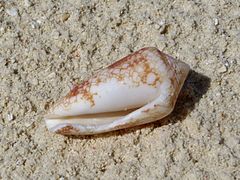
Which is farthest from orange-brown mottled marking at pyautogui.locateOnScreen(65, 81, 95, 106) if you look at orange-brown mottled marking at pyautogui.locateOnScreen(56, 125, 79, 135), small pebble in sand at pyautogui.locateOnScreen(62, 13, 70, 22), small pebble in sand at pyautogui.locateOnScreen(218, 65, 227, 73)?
small pebble in sand at pyautogui.locateOnScreen(218, 65, 227, 73)

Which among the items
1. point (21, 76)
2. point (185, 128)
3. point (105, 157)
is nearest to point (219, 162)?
point (185, 128)

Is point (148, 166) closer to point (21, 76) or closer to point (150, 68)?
point (150, 68)

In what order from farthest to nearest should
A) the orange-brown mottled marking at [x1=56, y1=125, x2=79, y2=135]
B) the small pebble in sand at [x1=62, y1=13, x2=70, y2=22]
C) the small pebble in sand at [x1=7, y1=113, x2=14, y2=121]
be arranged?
the small pebble in sand at [x1=62, y1=13, x2=70, y2=22] < the small pebble in sand at [x1=7, y1=113, x2=14, y2=121] < the orange-brown mottled marking at [x1=56, y1=125, x2=79, y2=135]

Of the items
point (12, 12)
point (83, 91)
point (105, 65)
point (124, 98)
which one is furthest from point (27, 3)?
point (124, 98)

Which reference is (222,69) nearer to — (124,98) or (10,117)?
(124,98)

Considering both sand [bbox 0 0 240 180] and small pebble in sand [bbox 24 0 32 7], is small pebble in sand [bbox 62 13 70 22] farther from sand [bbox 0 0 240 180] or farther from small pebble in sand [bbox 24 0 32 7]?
small pebble in sand [bbox 24 0 32 7]

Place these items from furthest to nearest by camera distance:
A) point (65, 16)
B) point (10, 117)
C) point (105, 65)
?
point (65, 16) → point (105, 65) → point (10, 117)
